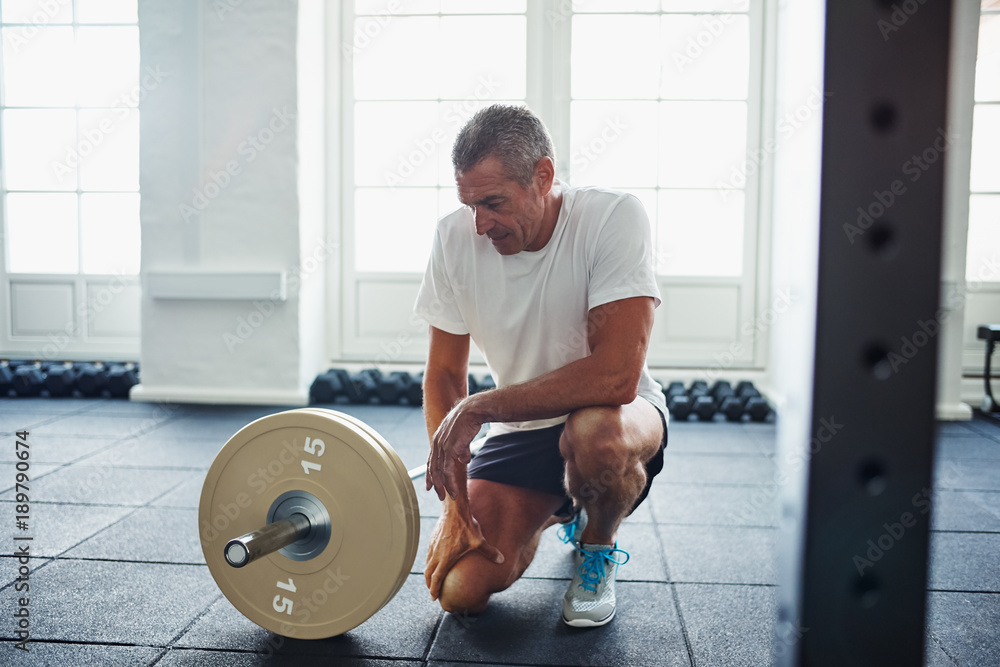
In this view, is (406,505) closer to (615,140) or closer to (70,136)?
(615,140)

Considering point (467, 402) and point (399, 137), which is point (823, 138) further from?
point (399, 137)

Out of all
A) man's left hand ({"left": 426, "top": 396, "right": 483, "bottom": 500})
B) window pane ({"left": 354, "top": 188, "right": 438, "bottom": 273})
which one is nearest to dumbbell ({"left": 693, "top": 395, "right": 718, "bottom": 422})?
window pane ({"left": 354, "top": 188, "right": 438, "bottom": 273})

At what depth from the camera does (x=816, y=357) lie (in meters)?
0.27

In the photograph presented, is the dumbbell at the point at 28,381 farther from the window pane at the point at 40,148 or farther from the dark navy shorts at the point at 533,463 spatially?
the dark navy shorts at the point at 533,463

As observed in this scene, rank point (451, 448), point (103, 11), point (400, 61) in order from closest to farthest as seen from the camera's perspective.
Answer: point (451, 448) → point (400, 61) → point (103, 11)

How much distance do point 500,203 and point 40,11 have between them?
432 centimetres

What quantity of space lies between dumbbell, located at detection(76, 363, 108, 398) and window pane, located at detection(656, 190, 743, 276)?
3.15 metres

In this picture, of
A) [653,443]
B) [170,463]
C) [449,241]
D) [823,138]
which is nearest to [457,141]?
[449,241]

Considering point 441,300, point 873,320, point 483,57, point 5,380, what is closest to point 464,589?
point 441,300

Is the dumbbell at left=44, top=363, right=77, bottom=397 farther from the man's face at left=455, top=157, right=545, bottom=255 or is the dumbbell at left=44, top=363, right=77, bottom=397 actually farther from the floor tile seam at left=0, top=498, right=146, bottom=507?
the man's face at left=455, top=157, right=545, bottom=255

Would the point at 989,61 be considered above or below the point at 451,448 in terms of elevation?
above

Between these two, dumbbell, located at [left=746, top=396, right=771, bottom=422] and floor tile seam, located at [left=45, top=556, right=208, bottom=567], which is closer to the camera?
floor tile seam, located at [left=45, top=556, right=208, bottom=567]

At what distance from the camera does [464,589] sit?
59.2 inches

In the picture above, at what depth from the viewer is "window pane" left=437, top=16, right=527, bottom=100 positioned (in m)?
4.07
